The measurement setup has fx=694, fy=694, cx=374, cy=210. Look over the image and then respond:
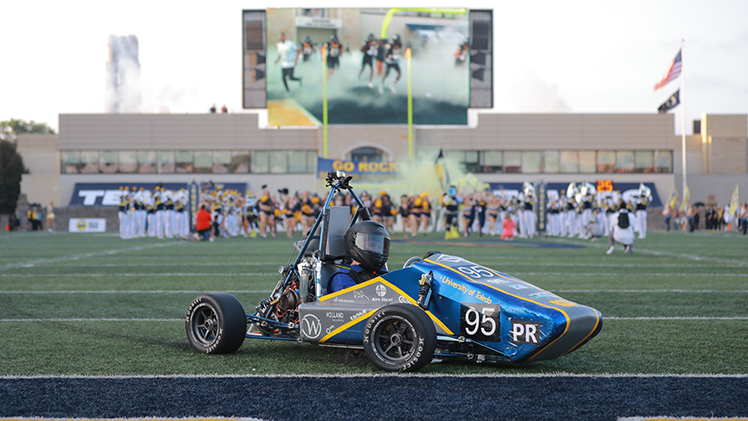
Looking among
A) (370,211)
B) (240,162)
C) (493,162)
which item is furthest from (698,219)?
(240,162)

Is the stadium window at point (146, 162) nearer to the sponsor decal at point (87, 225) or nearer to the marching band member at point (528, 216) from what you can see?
the sponsor decal at point (87, 225)

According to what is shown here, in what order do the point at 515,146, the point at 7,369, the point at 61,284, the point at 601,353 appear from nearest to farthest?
the point at 7,369 → the point at 601,353 → the point at 61,284 → the point at 515,146

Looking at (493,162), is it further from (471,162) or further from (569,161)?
(569,161)

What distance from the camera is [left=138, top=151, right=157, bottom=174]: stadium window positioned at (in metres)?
59.1

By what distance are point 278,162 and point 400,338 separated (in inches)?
2136

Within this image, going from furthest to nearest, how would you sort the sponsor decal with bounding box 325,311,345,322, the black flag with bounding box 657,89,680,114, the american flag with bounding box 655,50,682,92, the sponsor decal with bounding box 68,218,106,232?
the black flag with bounding box 657,89,680,114, the sponsor decal with bounding box 68,218,106,232, the american flag with bounding box 655,50,682,92, the sponsor decal with bounding box 325,311,345,322

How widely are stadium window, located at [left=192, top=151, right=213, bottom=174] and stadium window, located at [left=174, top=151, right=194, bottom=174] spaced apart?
0.91ft

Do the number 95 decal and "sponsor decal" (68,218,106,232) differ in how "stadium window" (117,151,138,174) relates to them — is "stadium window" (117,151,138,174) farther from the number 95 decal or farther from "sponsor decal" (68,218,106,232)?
the number 95 decal

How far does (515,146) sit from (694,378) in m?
55.3

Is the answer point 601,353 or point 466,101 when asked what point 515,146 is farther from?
point 601,353

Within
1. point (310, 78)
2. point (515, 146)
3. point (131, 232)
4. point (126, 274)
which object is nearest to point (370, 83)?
point (310, 78)

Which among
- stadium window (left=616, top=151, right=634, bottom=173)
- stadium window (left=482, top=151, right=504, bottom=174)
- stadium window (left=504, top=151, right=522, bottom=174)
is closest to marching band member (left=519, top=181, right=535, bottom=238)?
stadium window (left=482, top=151, right=504, bottom=174)

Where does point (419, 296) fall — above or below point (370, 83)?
below

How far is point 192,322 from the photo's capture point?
600cm
